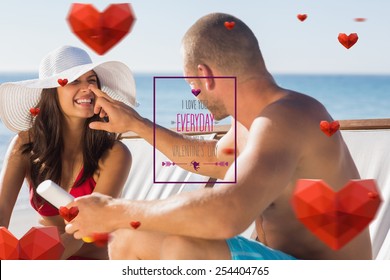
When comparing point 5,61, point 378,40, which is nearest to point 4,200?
point 5,61

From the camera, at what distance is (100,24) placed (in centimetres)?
167

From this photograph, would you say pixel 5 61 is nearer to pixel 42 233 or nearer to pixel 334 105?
pixel 334 105

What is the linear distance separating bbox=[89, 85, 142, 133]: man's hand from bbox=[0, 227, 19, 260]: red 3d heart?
35 centimetres

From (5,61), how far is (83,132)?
767 centimetres

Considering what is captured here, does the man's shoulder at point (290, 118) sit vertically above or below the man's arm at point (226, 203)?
above

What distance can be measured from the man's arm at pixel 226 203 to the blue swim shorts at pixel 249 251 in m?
0.14

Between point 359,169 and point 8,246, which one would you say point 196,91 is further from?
point 359,169

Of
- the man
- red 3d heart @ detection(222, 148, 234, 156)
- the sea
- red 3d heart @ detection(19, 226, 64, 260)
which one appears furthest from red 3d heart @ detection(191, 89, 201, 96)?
the sea

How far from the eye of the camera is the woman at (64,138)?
6.07 feet

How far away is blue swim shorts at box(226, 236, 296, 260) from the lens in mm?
1439

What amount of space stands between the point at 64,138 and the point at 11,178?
0.19 metres

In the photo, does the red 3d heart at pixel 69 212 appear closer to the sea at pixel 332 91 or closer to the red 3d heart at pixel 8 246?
the red 3d heart at pixel 8 246

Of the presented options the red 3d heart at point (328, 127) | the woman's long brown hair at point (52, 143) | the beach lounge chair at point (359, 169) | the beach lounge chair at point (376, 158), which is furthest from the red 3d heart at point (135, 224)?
the beach lounge chair at point (376, 158)

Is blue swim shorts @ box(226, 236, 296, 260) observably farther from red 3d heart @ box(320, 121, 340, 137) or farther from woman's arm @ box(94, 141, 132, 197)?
woman's arm @ box(94, 141, 132, 197)
